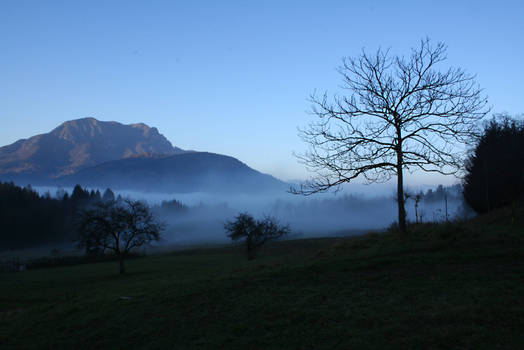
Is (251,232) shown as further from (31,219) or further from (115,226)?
(31,219)

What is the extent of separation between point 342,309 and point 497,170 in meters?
30.6

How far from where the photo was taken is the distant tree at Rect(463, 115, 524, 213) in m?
31.3

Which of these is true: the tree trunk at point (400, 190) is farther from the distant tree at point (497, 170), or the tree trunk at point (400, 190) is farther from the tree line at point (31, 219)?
the tree line at point (31, 219)

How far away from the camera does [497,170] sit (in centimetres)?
3209

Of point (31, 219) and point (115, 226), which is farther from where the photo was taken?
point (31, 219)

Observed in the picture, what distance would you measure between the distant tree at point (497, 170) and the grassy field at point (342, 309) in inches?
793

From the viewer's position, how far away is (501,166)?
3183 cm

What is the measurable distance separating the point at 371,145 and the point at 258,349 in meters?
10.5

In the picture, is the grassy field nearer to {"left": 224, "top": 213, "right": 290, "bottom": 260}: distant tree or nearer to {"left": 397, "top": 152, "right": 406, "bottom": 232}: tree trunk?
{"left": 397, "top": 152, "right": 406, "bottom": 232}: tree trunk

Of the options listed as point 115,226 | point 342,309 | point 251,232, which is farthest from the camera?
point 251,232

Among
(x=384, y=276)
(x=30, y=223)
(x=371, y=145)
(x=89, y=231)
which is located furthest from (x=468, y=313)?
(x=30, y=223)

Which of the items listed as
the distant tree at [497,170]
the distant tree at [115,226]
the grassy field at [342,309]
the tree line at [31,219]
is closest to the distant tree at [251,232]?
the distant tree at [115,226]

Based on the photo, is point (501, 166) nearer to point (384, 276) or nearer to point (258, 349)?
point (384, 276)

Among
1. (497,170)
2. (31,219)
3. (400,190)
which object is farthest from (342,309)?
(31,219)
